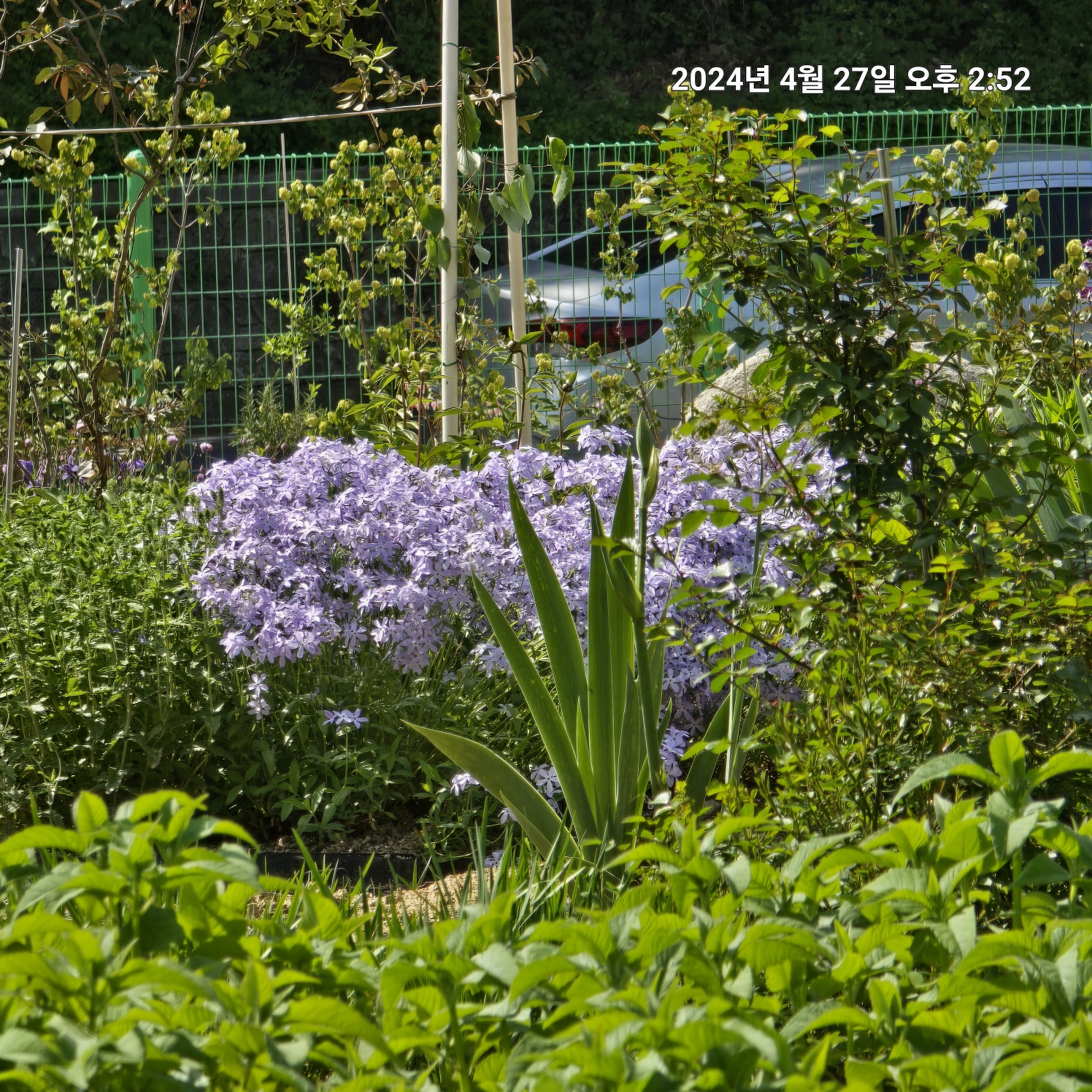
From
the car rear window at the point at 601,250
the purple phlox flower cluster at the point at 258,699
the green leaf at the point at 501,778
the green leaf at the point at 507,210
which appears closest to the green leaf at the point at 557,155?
the green leaf at the point at 507,210

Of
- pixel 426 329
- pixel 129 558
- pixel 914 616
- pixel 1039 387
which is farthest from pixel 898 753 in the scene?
pixel 1039 387

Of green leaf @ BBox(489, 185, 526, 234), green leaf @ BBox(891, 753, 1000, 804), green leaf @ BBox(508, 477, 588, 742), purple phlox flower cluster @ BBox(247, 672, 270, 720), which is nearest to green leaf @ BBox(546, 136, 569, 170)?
green leaf @ BBox(489, 185, 526, 234)

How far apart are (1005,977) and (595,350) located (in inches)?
161

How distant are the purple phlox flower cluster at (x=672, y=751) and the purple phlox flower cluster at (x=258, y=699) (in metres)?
0.88

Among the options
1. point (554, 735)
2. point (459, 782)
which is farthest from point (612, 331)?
point (554, 735)

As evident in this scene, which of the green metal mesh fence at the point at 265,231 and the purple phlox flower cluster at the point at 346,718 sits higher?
the green metal mesh fence at the point at 265,231

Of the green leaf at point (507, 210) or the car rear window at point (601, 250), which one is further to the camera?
the car rear window at point (601, 250)

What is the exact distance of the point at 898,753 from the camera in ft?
6.32

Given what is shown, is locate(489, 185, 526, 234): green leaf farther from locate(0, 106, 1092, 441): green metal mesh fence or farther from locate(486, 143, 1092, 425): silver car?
locate(486, 143, 1092, 425): silver car

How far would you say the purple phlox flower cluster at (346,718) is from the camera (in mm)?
2775

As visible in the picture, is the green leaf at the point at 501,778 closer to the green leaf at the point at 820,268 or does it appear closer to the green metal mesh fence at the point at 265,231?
the green leaf at the point at 820,268

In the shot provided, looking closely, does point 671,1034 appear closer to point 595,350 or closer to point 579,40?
point 595,350

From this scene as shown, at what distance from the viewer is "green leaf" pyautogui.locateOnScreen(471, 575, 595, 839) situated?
7.57 ft

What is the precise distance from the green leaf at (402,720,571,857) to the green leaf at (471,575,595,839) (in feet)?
0.08
